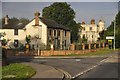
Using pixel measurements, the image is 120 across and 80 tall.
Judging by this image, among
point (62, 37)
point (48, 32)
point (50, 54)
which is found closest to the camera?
point (50, 54)

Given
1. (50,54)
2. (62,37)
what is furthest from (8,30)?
(50,54)

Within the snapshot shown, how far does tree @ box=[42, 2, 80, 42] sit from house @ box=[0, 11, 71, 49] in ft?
91.9

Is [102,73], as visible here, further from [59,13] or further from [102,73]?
[59,13]

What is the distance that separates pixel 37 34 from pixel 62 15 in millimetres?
34371

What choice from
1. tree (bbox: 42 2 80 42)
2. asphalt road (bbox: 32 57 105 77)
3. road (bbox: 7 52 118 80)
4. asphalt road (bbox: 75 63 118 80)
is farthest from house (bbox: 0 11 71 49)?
asphalt road (bbox: 75 63 118 80)

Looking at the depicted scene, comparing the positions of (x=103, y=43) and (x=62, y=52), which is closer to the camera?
(x=62, y=52)

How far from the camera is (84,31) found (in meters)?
117

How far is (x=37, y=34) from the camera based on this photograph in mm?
68562

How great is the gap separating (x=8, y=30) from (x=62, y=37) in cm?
1214

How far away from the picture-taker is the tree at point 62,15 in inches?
3962

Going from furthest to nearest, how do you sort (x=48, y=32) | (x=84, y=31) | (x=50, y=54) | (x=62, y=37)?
1. (x=84, y=31)
2. (x=62, y=37)
3. (x=48, y=32)
4. (x=50, y=54)

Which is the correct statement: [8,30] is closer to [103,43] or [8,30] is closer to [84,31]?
[103,43]

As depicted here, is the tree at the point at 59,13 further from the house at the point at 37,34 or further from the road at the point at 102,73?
the road at the point at 102,73

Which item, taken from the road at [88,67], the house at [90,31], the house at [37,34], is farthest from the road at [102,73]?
the house at [90,31]
